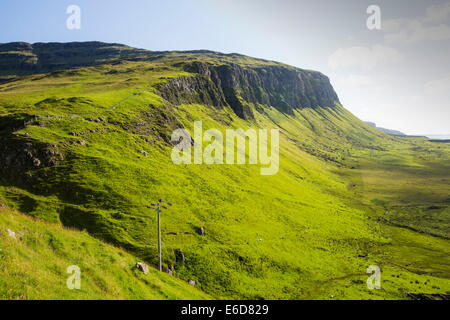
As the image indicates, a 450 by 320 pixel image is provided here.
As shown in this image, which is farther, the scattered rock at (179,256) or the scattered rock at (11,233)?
the scattered rock at (179,256)

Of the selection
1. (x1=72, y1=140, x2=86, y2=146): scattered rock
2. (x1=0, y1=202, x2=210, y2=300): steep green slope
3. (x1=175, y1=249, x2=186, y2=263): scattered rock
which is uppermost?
(x1=72, y1=140, x2=86, y2=146): scattered rock

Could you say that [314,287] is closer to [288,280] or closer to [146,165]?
[288,280]

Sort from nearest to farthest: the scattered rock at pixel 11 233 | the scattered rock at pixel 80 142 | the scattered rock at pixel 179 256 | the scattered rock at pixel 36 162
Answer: the scattered rock at pixel 11 233
the scattered rock at pixel 179 256
the scattered rock at pixel 36 162
the scattered rock at pixel 80 142

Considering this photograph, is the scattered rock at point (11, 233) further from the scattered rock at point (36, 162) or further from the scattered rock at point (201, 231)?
the scattered rock at point (201, 231)

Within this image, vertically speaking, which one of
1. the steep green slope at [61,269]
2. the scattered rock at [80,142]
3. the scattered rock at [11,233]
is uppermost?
the scattered rock at [80,142]

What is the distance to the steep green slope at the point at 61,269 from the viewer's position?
19094mm

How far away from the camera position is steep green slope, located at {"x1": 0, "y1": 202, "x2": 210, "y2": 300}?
19.1 meters

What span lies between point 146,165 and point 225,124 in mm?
90457

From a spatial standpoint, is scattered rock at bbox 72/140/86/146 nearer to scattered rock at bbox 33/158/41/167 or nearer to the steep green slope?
scattered rock at bbox 33/158/41/167

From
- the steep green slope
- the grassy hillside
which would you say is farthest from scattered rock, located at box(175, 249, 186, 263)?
the steep green slope

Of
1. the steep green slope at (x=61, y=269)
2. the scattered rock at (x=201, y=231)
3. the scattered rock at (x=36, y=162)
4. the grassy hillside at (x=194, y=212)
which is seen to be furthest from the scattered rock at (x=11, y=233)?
the scattered rock at (x=201, y=231)

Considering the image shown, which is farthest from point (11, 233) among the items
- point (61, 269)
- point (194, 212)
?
point (194, 212)

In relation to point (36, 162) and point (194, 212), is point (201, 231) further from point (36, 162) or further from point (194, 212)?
point (36, 162)

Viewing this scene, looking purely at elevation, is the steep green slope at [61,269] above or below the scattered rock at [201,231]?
above
